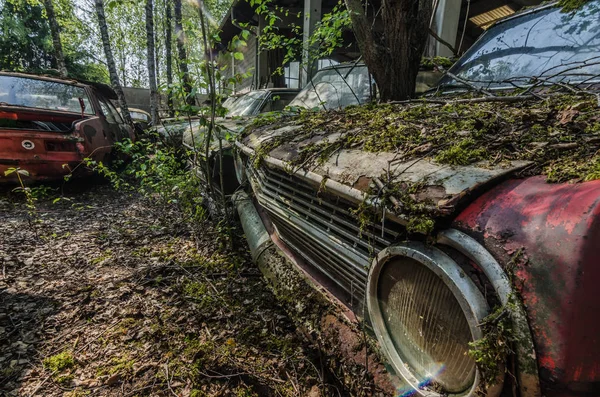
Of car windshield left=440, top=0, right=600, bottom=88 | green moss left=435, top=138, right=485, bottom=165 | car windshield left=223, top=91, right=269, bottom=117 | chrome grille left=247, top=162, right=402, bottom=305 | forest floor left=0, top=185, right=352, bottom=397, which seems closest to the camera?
green moss left=435, top=138, right=485, bottom=165

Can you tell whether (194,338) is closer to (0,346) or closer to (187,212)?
(0,346)

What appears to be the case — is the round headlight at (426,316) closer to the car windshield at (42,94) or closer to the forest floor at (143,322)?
the forest floor at (143,322)

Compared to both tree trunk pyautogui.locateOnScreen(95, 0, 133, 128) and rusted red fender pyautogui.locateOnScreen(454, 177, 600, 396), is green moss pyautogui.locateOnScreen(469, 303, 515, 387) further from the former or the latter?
tree trunk pyautogui.locateOnScreen(95, 0, 133, 128)

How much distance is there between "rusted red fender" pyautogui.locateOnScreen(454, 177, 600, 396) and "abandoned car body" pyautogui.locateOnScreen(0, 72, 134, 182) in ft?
14.0

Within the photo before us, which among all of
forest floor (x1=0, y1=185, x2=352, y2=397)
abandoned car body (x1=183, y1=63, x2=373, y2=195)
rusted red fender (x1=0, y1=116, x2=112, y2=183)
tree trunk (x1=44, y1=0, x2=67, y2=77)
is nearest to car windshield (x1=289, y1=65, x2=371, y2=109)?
abandoned car body (x1=183, y1=63, x2=373, y2=195)

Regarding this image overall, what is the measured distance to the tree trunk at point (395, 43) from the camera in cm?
246

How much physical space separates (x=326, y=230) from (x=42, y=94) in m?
4.84

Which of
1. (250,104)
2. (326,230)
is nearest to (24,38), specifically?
(250,104)

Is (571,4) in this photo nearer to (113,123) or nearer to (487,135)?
(487,135)

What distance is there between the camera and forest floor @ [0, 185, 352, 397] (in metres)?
1.42

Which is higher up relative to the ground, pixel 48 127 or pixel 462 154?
pixel 462 154

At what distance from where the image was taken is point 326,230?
4.02ft

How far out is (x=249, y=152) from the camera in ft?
6.25

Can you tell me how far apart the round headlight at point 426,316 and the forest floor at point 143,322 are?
495mm
